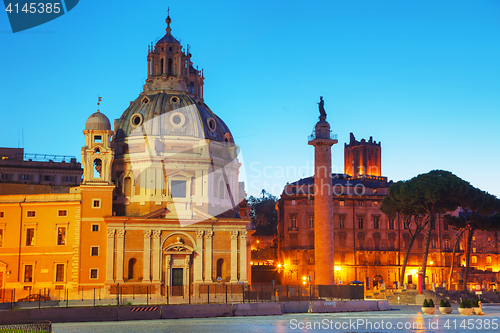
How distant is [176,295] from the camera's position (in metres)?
45.5

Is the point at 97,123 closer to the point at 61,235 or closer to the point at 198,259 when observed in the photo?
the point at 61,235

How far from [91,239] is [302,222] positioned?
3380cm

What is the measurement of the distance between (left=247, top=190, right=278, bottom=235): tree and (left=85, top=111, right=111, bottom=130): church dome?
6272cm

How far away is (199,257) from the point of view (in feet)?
201

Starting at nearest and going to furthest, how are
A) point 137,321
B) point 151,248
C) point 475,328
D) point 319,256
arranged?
point 475,328 → point 137,321 → point 319,256 → point 151,248

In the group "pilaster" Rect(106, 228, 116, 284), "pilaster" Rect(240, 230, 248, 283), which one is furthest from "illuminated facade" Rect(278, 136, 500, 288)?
"pilaster" Rect(106, 228, 116, 284)

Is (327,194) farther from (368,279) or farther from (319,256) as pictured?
(368,279)

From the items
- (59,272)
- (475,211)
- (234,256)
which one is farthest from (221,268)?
(475,211)

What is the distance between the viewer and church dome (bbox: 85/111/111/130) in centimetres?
6331

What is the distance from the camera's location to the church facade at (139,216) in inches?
2315

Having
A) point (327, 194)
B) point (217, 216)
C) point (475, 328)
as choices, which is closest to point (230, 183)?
point (217, 216)

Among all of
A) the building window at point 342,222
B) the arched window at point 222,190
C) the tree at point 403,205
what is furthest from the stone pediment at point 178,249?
the building window at point 342,222

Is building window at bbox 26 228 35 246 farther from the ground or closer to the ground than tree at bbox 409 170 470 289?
closer to the ground

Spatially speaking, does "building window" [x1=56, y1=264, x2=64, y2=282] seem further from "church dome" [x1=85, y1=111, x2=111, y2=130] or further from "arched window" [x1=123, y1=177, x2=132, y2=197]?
"church dome" [x1=85, y1=111, x2=111, y2=130]
